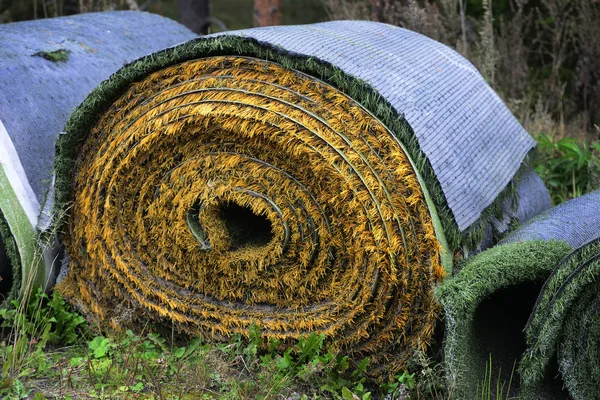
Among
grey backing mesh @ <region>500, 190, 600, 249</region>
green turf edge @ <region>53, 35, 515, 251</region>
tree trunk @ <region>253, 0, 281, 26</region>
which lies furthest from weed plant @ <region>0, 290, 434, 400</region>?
tree trunk @ <region>253, 0, 281, 26</region>

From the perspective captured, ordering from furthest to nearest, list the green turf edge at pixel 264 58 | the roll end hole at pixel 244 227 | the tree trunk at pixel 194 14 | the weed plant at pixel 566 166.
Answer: the tree trunk at pixel 194 14, the weed plant at pixel 566 166, the roll end hole at pixel 244 227, the green turf edge at pixel 264 58

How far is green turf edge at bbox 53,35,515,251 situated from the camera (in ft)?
8.04

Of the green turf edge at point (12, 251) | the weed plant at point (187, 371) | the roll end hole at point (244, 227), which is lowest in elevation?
the weed plant at point (187, 371)

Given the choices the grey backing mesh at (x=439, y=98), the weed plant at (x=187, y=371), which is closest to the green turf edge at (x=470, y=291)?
the weed plant at (x=187, y=371)

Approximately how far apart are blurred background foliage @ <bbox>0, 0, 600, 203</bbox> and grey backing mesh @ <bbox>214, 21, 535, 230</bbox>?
4.02 feet

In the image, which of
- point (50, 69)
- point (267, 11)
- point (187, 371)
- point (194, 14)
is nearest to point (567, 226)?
point (187, 371)

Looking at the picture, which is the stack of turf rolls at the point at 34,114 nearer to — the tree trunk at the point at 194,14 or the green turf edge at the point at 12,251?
the green turf edge at the point at 12,251

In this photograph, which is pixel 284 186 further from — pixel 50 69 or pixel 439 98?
pixel 50 69

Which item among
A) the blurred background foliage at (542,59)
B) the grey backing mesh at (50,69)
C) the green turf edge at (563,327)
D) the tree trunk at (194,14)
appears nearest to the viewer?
the green turf edge at (563,327)

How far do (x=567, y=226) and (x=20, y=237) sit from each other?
2.21 metres

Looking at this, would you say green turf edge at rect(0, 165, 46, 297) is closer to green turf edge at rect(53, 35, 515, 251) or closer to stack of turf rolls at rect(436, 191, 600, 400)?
green turf edge at rect(53, 35, 515, 251)

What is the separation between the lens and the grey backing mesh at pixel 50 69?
9.95 ft

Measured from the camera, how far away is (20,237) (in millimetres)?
2877

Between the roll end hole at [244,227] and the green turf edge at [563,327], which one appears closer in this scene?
the green turf edge at [563,327]
